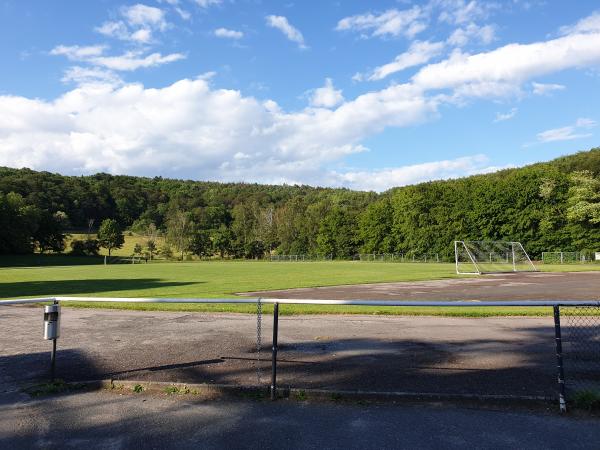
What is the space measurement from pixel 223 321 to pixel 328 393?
6.44m

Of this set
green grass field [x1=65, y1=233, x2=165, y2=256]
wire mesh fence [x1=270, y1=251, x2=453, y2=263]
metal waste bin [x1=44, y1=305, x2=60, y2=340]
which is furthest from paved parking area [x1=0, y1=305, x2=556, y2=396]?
green grass field [x1=65, y1=233, x2=165, y2=256]

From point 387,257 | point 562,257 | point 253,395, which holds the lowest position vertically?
point 253,395

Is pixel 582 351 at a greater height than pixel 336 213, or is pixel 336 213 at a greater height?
pixel 336 213

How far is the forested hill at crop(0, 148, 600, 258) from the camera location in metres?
67.8

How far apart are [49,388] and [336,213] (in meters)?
96.4

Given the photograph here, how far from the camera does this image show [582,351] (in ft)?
27.8

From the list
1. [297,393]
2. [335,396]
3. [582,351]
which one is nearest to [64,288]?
[297,393]

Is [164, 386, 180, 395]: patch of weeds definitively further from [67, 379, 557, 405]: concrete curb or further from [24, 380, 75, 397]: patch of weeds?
[24, 380, 75, 397]: patch of weeds

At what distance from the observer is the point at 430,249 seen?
7888 cm

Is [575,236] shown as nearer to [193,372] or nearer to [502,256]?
[502,256]

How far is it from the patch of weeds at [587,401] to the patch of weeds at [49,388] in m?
6.24

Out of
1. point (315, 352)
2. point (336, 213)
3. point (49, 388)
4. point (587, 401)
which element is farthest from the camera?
point (336, 213)

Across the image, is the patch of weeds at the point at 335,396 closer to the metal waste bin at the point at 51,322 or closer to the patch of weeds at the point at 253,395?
the patch of weeds at the point at 253,395

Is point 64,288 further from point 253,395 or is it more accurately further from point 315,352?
point 253,395
